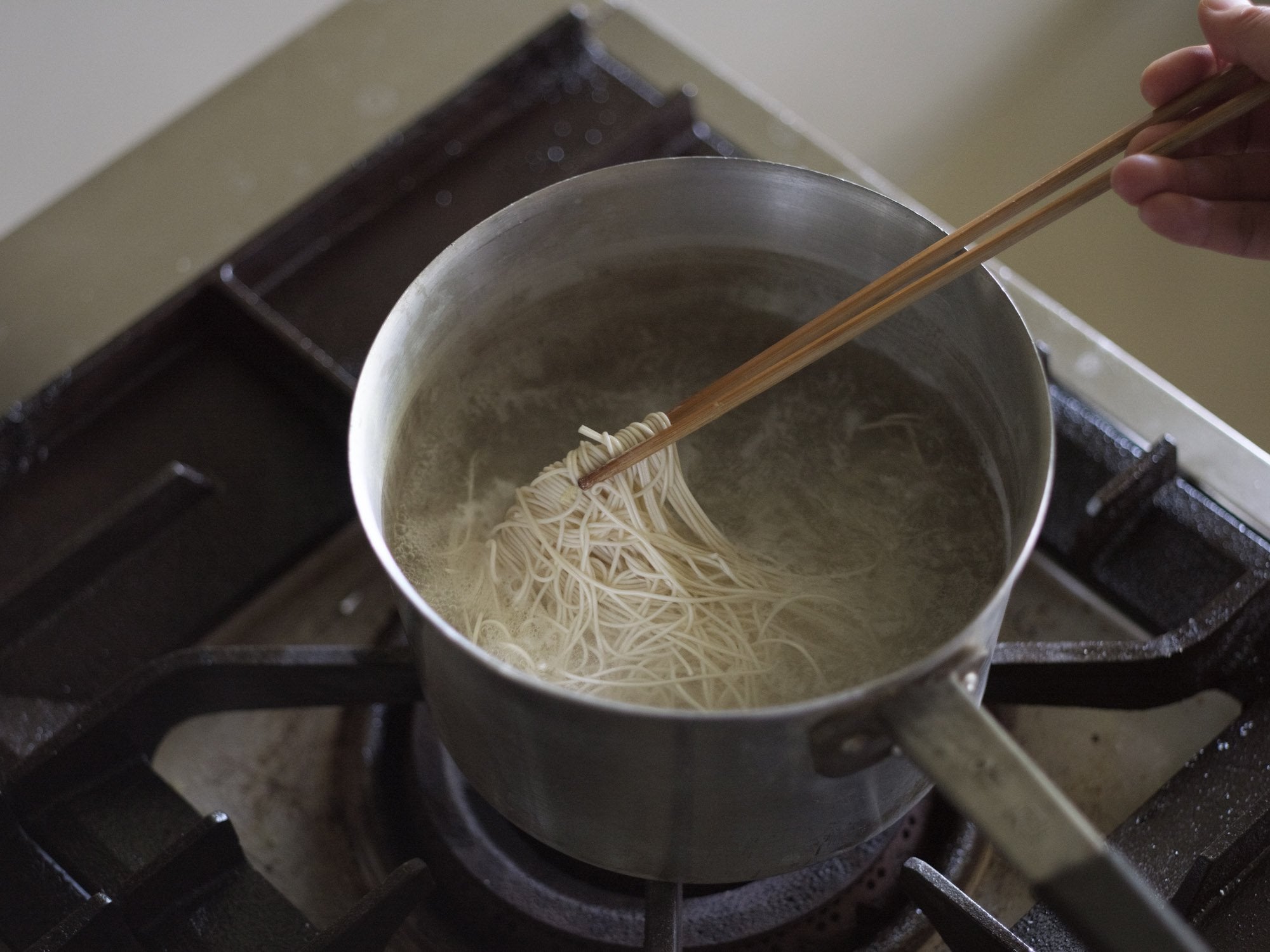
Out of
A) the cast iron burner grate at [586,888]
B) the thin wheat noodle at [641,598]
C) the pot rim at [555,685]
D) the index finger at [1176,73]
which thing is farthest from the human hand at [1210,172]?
the cast iron burner grate at [586,888]

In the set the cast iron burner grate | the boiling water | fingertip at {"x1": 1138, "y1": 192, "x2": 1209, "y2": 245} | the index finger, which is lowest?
the cast iron burner grate

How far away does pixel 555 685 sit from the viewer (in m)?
0.70

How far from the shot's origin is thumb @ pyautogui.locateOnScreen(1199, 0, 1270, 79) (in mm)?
810

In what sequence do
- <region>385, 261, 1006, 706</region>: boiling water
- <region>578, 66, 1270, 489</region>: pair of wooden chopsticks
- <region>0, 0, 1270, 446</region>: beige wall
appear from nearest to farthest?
1. <region>578, 66, 1270, 489</region>: pair of wooden chopsticks
2. <region>385, 261, 1006, 706</region>: boiling water
3. <region>0, 0, 1270, 446</region>: beige wall

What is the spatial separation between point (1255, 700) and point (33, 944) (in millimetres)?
846

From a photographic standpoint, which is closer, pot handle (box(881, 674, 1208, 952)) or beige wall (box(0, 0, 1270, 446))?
pot handle (box(881, 674, 1208, 952))

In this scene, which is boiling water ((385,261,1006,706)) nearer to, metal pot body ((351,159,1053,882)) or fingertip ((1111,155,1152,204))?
metal pot body ((351,159,1053,882))

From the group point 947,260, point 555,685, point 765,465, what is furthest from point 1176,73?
point 555,685

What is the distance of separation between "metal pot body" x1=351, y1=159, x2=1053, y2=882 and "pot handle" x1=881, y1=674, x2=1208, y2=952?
0.06 ft

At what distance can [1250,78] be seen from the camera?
2.64 feet

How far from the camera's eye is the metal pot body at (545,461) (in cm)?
61

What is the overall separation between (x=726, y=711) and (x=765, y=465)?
38cm

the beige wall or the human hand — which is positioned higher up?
the human hand

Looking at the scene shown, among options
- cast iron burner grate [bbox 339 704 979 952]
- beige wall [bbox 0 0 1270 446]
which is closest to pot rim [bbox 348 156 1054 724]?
cast iron burner grate [bbox 339 704 979 952]
